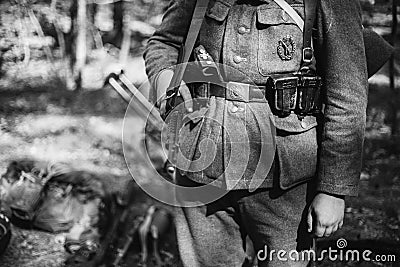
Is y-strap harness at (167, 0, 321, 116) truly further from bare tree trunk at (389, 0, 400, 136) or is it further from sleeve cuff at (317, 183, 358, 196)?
bare tree trunk at (389, 0, 400, 136)

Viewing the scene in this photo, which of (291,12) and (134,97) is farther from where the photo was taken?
(134,97)

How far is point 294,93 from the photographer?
141 cm

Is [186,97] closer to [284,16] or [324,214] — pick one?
[284,16]

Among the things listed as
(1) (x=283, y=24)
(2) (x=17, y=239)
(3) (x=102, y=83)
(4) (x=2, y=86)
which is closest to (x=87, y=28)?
(3) (x=102, y=83)

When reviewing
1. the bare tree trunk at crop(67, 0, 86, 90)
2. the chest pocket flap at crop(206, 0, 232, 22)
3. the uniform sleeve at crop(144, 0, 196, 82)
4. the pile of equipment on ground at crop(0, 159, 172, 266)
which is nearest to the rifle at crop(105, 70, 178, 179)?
the bare tree trunk at crop(67, 0, 86, 90)

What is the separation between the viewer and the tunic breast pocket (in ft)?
4.62

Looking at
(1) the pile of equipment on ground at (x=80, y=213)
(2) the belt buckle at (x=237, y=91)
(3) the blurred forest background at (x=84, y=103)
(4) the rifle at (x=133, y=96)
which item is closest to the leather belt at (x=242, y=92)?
(2) the belt buckle at (x=237, y=91)

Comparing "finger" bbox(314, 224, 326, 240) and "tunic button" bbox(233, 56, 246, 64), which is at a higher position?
"tunic button" bbox(233, 56, 246, 64)

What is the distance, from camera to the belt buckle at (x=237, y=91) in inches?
57.3

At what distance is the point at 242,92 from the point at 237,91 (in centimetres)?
1

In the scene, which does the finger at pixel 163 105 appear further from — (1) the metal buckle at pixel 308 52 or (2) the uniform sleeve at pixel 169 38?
(1) the metal buckle at pixel 308 52

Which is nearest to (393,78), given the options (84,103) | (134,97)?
(134,97)

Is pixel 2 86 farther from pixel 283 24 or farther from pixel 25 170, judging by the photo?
pixel 283 24

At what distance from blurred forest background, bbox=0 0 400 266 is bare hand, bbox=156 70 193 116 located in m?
0.93
